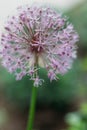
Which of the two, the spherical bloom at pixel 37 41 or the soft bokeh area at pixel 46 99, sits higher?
the soft bokeh area at pixel 46 99

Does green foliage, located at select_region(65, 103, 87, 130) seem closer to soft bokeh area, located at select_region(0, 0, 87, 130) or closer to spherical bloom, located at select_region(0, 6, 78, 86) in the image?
spherical bloom, located at select_region(0, 6, 78, 86)

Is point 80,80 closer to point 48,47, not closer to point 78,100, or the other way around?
point 78,100

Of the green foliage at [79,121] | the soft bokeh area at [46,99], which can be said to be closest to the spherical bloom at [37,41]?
the green foliage at [79,121]

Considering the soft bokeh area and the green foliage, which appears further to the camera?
the soft bokeh area

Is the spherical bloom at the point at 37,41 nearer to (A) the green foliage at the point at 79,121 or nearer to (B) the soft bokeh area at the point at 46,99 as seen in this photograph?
(A) the green foliage at the point at 79,121

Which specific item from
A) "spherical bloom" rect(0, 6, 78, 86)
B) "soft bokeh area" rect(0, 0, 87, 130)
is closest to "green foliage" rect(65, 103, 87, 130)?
"spherical bloom" rect(0, 6, 78, 86)

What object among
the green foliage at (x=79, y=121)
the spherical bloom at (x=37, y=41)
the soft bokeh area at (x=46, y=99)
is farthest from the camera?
the soft bokeh area at (x=46, y=99)

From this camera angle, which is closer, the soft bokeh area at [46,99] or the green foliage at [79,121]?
the green foliage at [79,121]

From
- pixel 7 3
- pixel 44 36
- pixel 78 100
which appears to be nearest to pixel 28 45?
pixel 44 36
